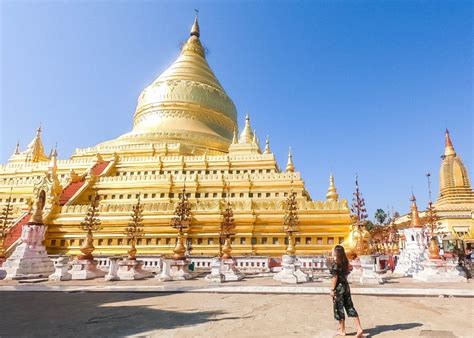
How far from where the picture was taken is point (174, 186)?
1248 inches

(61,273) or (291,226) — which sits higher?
(291,226)

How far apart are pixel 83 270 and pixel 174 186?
14.8m

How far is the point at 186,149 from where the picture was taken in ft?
126

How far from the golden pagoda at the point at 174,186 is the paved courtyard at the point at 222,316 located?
1497 cm

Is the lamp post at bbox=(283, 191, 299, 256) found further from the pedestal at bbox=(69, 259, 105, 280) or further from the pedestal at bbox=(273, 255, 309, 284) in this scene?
the pedestal at bbox=(69, 259, 105, 280)

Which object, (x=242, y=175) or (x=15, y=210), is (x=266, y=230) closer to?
(x=242, y=175)

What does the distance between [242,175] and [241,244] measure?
8.07 meters

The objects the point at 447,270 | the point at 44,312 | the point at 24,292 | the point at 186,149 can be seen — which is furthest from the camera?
the point at 186,149

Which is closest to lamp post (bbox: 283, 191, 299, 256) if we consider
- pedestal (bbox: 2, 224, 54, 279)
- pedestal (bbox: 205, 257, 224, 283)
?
pedestal (bbox: 205, 257, 224, 283)

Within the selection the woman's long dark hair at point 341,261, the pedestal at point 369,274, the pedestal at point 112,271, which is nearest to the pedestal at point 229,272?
the pedestal at point 112,271

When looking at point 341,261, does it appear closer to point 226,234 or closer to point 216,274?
point 216,274

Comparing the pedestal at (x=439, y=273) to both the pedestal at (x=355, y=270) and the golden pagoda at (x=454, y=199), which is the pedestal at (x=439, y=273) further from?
the golden pagoda at (x=454, y=199)


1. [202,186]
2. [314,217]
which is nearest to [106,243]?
[202,186]

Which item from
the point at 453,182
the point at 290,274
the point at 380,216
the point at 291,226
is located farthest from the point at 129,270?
the point at 380,216
